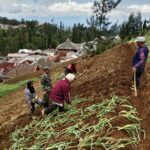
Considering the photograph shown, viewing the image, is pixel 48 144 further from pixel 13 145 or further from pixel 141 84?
pixel 141 84

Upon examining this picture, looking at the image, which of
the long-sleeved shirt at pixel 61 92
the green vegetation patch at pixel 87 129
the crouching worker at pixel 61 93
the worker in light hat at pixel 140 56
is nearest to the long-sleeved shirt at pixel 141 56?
the worker in light hat at pixel 140 56

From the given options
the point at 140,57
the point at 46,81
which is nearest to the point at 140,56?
the point at 140,57

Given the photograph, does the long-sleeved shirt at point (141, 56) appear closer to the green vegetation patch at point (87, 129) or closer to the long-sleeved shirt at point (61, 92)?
the green vegetation patch at point (87, 129)

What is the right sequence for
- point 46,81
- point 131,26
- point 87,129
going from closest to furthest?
point 87,129, point 46,81, point 131,26

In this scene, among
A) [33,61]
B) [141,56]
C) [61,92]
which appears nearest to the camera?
[61,92]

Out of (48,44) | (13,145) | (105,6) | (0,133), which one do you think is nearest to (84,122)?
(13,145)

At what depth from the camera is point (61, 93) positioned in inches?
391

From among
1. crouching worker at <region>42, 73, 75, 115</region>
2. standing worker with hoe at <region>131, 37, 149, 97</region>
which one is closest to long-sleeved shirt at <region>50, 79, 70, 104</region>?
crouching worker at <region>42, 73, 75, 115</region>

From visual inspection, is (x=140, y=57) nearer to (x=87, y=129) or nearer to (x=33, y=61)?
(x=87, y=129)

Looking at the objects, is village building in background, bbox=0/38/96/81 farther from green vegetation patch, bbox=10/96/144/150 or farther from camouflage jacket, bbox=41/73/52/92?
green vegetation patch, bbox=10/96/144/150

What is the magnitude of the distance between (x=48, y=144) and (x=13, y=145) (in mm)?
1113

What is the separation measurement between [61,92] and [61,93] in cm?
3

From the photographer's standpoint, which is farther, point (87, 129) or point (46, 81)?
point (46, 81)

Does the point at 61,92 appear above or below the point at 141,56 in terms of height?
below
